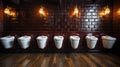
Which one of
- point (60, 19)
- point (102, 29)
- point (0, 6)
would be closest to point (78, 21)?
point (60, 19)

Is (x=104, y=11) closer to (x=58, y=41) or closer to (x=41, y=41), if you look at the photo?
(x=58, y=41)

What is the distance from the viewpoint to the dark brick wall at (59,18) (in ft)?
15.8

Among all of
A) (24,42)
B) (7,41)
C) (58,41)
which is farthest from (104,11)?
(7,41)

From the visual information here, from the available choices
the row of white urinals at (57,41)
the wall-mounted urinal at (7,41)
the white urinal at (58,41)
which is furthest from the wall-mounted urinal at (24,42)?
the white urinal at (58,41)

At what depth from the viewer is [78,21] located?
4.82m

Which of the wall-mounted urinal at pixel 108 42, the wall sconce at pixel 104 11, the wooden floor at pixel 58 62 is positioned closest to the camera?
the wooden floor at pixel 58 62

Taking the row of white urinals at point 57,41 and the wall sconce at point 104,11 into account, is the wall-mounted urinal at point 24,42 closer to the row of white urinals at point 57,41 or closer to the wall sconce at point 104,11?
the row of white urinals at point 57,41

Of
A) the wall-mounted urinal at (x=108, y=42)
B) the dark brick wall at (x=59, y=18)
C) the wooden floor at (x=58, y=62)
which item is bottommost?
the wooden floor at (x=58, y=62)

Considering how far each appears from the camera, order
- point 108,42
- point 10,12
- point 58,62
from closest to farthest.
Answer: point 58,62
point 108,42
point 10,12

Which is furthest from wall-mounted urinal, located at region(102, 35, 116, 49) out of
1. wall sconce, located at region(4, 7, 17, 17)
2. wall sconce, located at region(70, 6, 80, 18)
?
wall sconce, located at region(4, 7, 17, 17)

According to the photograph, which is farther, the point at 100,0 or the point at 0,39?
the point at 100,0

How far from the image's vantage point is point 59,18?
481 cm

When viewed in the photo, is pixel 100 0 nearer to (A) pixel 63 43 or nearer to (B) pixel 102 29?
(B) pixel 102 29

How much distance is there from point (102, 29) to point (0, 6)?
13.9 ft
